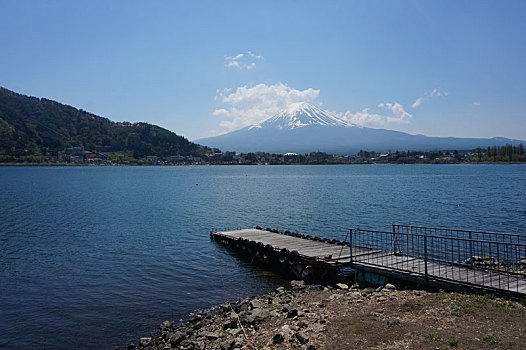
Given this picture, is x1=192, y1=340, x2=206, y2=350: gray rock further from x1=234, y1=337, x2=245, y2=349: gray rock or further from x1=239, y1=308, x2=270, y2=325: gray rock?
x1=239, y1=308, x2=270, y2=325: gray rock

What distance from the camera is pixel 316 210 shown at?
1519 inches

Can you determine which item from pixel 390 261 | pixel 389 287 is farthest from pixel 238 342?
pixel 390 261

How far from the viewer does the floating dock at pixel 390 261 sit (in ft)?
33.9

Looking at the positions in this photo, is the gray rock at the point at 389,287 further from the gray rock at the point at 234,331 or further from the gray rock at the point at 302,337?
the gray rock at the point at 234,331

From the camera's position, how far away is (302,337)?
8.08 meters

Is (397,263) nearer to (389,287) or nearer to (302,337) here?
(389,287)

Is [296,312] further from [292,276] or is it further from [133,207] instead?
[133,207]

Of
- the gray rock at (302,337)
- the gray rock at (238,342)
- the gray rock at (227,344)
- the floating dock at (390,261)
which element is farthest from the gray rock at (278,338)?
the floating dock at (390,261)

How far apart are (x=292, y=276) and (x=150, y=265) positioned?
7.16 metres

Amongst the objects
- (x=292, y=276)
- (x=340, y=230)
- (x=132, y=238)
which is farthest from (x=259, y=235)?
(x=132, y=238)

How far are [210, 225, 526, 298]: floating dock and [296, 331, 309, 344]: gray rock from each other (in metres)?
4.65

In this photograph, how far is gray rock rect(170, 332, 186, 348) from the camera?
10.1 meters

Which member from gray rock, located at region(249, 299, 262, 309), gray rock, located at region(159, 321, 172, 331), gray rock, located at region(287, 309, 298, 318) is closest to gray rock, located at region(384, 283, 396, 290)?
gray rock, located at region(287, 309, 298, 318)

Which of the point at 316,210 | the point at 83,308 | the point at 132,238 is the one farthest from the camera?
the point at 316,210
